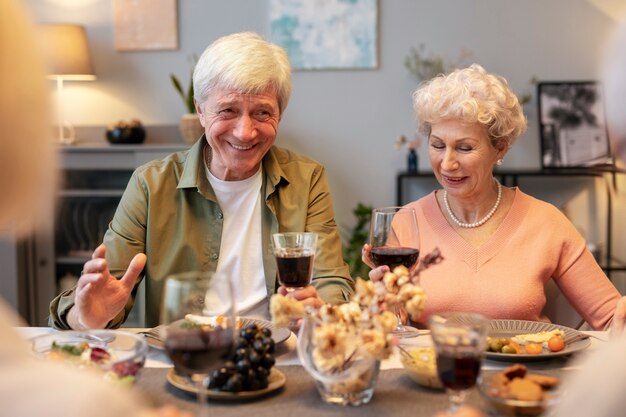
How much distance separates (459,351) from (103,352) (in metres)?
0.61

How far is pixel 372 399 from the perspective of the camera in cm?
140

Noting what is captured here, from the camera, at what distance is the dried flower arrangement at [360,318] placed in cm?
131

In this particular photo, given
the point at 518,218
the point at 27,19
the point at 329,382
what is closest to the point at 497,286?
the point at 518,218

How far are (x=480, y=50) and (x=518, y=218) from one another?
2.39 meters

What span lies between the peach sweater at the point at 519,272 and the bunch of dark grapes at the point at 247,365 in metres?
0.79

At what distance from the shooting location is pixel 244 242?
7.44 ft

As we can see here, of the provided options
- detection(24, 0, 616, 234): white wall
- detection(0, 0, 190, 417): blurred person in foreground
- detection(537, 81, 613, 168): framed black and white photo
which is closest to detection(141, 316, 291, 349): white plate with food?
detection(0, 0, 190, 417): blurred person in foreground

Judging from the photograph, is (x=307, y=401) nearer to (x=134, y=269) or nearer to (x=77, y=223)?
(x=134, y=269)

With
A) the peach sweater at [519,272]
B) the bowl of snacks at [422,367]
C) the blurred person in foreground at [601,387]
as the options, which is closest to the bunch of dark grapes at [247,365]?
the bowl of snacks at [422,367]

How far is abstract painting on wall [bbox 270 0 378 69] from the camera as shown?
4445 mm

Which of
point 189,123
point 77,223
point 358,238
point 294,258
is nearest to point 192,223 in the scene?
point 294,258

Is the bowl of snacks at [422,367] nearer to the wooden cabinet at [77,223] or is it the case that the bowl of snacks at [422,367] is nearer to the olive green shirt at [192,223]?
the olive green shirt at [192,223]

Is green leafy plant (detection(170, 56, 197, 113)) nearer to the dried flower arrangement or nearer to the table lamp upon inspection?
the table lamp

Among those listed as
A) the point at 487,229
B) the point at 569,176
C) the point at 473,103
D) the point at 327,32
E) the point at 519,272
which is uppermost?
the point at 327,32
